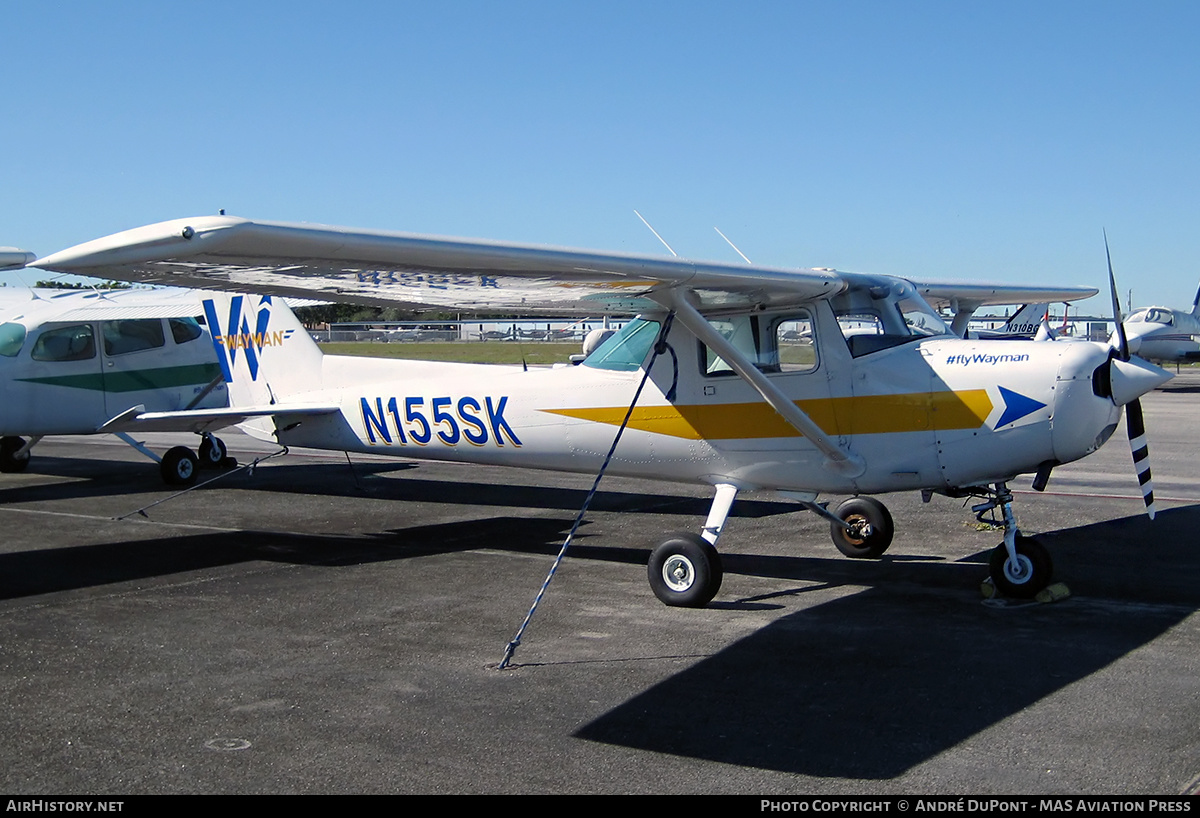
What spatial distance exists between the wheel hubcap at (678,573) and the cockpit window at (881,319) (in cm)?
201

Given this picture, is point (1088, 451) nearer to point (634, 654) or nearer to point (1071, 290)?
point (634, 654)

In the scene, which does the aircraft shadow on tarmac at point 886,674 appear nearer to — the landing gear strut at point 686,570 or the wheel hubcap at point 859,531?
the landing gear strut at point 686,570

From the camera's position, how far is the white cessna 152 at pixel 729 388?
644 cm

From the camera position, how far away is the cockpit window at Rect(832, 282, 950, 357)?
25.3 ft

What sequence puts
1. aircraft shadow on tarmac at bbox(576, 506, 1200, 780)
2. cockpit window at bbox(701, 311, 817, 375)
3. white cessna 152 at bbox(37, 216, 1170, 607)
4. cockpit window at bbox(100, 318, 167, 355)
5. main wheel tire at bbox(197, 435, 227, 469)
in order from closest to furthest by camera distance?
aircraft shadow on tarmac at bbox(576, 506, 1200, 780) → white cessna 152 at bbox(37, 216, 1170, 607) → cockpit window at bbox(701, 311, 817, 375) → cockpit window at bbox(100, 318, 167, 355) → main wheel tire at bbox(197, 435, 227, 469)

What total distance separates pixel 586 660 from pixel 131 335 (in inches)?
432

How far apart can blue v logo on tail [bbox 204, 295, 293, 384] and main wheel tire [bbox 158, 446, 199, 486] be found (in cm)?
260

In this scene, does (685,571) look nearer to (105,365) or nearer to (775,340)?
(775,340)

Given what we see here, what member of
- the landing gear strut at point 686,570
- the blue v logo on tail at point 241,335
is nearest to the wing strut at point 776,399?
the landing gear strut at point 686,570

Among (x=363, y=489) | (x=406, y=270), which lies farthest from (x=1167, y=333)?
(x=406, y=270)

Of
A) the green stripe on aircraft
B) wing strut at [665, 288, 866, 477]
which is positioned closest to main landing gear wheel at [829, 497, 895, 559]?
wing strut at [665, 288, 866, 477]

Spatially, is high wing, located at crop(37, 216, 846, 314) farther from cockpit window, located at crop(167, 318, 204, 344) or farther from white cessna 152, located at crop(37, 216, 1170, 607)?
cockpit window, located at crop(167, 318, 204, 344)

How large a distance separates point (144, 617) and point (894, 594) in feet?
17.8
